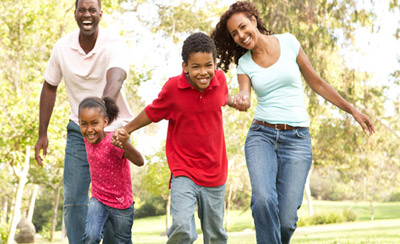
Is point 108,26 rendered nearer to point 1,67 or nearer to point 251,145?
point 1,67

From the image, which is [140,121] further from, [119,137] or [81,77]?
[81,77]

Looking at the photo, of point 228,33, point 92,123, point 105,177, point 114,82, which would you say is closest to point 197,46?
point 114,82

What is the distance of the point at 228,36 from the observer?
4.53 meters

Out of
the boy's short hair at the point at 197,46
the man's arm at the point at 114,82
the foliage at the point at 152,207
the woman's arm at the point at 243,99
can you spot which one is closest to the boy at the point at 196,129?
the boy's short hair at the point at 197,46

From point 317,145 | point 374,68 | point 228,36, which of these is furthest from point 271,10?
point 317,145

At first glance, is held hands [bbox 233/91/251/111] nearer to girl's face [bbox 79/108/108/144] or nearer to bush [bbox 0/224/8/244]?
girl's face [bbox 79/108/108/144]

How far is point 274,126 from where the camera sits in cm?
412

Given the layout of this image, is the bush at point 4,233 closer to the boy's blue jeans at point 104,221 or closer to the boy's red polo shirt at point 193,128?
the boy's blue jeans at point 104,221

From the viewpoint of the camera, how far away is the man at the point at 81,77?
4.19 metres

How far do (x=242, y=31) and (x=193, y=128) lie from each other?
0.94m

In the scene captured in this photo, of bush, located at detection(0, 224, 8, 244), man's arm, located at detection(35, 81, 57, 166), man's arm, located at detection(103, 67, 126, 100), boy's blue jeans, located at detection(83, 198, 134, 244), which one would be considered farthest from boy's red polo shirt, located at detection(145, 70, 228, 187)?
bush, located at detection(0, 224, 8, 244)

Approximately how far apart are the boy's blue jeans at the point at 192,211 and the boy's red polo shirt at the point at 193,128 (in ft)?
0.21

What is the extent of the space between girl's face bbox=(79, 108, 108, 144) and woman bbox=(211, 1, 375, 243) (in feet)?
3.76

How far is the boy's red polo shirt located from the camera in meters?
3.81
